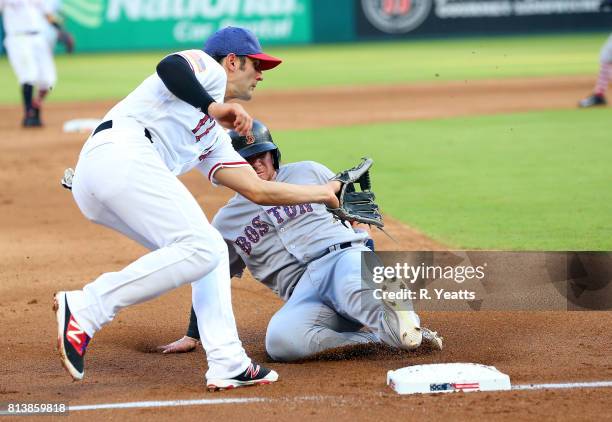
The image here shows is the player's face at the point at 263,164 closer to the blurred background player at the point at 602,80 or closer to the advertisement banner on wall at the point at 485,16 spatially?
the blurred background player at the point at 602,80

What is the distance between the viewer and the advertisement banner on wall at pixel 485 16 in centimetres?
3338

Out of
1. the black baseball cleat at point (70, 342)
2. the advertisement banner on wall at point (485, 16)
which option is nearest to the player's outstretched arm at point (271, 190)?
the black baseball cleat at point (70, 342)

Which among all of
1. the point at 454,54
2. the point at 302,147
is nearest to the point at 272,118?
the point at 302,147

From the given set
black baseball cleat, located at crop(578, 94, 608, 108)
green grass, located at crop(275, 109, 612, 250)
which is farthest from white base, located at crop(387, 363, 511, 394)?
black baseball cleat, located at crop(578, 94, 608, 108)

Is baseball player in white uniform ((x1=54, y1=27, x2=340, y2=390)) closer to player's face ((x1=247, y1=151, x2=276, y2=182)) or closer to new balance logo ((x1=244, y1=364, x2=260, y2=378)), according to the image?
new balance logo ((x1=244, y1=364, x2=260, y2=378))

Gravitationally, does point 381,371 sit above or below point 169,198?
below

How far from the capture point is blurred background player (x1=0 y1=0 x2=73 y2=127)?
16.6m

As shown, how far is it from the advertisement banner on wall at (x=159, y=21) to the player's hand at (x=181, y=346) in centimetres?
2684

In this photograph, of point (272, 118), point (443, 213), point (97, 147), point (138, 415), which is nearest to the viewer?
point (138, 415)

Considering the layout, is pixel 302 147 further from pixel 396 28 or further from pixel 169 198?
pixel 396 28

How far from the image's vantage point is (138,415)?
4.39m

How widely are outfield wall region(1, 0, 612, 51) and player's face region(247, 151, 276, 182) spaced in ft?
86.4

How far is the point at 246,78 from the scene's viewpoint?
508 centimetres

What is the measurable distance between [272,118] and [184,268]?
1272 cm
